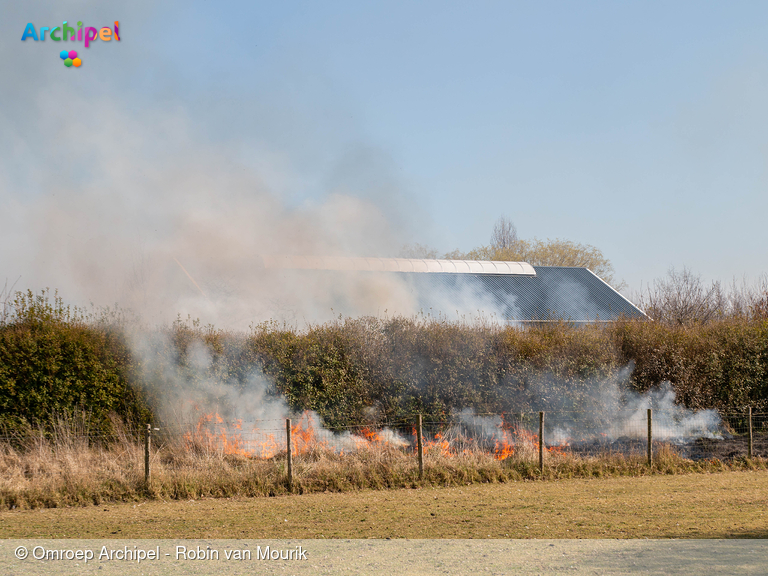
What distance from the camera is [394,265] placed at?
26.2 m

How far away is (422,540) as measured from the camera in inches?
286

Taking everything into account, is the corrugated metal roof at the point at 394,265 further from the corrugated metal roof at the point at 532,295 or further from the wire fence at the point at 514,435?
the wire fence at the point at 514,435

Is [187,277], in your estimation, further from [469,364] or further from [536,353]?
[536,353]

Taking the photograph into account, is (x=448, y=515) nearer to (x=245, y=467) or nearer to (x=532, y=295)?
(x=245, y=467)

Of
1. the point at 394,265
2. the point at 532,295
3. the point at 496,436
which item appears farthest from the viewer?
the point at 532,295

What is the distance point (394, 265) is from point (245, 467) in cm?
1591

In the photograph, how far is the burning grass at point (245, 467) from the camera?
10109 mm

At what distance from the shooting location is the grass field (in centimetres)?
770

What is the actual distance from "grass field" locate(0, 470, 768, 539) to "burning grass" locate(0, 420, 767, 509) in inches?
13.6

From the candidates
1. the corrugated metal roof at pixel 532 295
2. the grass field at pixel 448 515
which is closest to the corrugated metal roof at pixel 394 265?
the corrugated metal roof at pixel 532 295

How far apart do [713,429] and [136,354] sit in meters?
11.9

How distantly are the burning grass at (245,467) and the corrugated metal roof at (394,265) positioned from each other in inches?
352

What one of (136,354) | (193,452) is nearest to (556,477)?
(193,452)

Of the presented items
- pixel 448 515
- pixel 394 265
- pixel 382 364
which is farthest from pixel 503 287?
pixel 448 515
